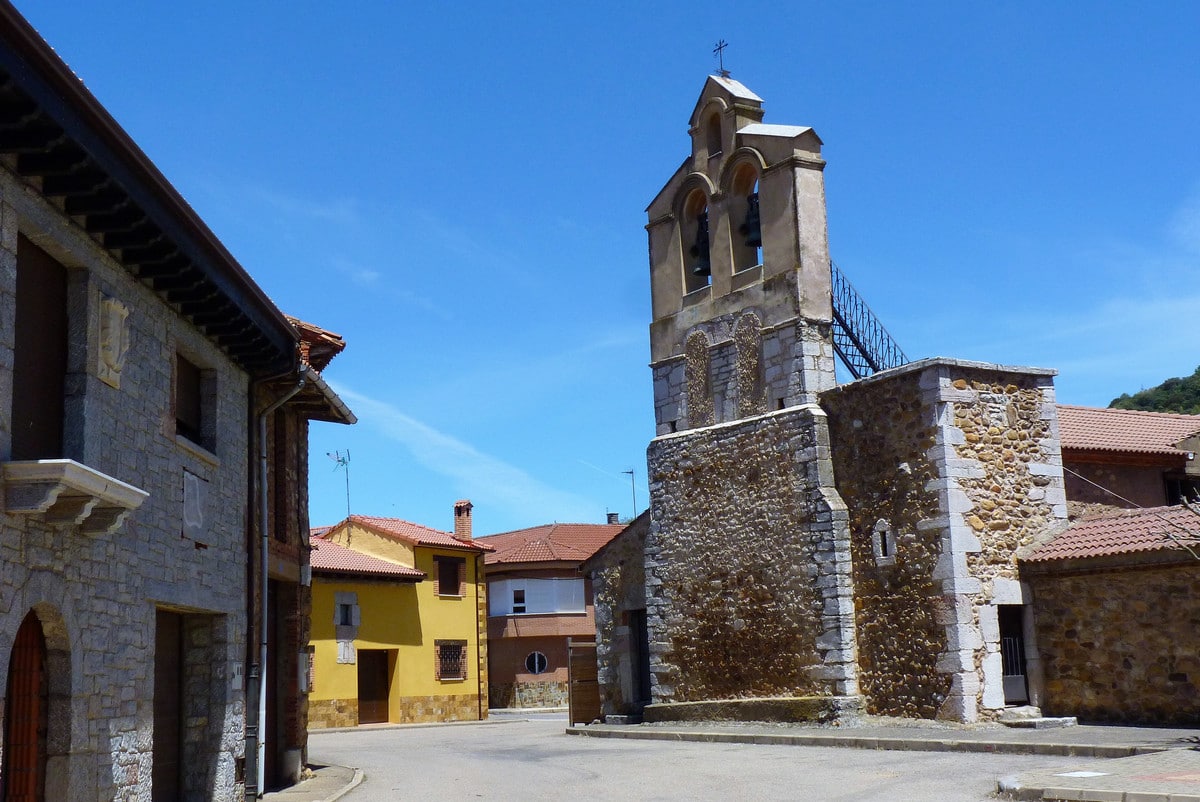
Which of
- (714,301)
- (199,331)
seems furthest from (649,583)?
(199,331)

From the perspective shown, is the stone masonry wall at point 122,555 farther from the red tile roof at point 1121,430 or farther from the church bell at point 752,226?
the red tile roof at point 1121,430

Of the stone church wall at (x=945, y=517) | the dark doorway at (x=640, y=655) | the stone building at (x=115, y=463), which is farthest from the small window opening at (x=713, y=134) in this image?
the stone building at (x=115, y=463)

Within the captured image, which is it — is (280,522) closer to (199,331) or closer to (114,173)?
(199,331)

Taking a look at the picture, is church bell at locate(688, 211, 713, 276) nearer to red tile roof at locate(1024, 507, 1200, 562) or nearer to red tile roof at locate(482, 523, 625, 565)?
red tile roof at locate(1024, 507, 1200, 562)

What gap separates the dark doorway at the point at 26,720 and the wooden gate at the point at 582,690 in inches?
691

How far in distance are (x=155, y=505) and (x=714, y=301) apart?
14.0 meters

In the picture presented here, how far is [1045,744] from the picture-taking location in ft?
49.5

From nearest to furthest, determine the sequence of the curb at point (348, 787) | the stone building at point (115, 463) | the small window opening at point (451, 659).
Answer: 1. the stone building at point (115, 463)
2. the curb at point (348, 787)
3. the small window opening at point (451, 659)

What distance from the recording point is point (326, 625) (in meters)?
35.4

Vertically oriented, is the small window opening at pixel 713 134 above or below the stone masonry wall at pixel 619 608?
above

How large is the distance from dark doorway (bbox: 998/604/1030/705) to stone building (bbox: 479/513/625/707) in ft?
90.2

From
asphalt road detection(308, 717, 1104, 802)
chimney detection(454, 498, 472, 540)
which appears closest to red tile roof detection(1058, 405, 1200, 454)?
asphalt road detection(308, 717, 1104, 802)

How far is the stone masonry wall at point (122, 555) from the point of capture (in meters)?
8.70

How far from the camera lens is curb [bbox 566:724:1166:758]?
14.4 meters
